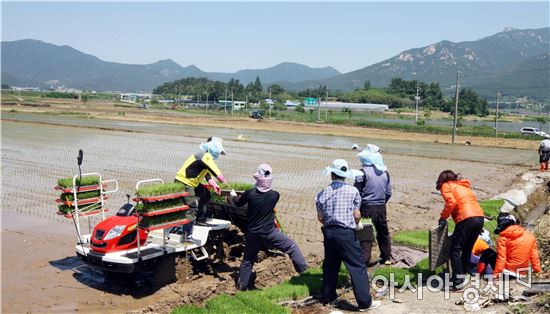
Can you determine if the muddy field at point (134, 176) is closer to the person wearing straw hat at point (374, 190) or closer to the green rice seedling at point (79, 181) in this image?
the green rice seedling at point (79, 181)

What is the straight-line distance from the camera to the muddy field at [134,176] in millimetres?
8031

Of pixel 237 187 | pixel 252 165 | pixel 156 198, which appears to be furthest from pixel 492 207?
pixel 252 165

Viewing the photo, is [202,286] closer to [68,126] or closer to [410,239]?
[410,239]

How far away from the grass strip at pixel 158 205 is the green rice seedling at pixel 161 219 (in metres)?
0.12

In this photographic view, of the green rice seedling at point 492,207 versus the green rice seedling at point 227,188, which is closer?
the green rice seedling at point 227,188

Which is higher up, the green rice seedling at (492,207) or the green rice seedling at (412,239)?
the green rice seedling at (492,207)

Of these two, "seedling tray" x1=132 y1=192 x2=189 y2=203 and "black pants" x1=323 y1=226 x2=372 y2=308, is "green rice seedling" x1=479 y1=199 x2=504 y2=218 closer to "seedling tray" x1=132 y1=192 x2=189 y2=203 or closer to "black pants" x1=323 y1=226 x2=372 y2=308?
"black pants" x1=323 y1=226 x2=372 y2=308

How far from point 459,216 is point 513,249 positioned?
0.97 meters

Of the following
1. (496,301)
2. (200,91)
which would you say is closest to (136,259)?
(496,301)

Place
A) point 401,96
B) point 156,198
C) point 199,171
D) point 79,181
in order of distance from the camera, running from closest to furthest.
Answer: point 156,198 < point 199,171 < point 79,181 < point 401,96

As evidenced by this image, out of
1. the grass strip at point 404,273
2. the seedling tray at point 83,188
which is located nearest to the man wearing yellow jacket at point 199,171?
the seedling tray at point 83,188

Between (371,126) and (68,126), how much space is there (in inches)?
1168

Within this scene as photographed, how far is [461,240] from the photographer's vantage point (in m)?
7.37

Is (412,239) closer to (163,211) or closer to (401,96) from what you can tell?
(163,211)
